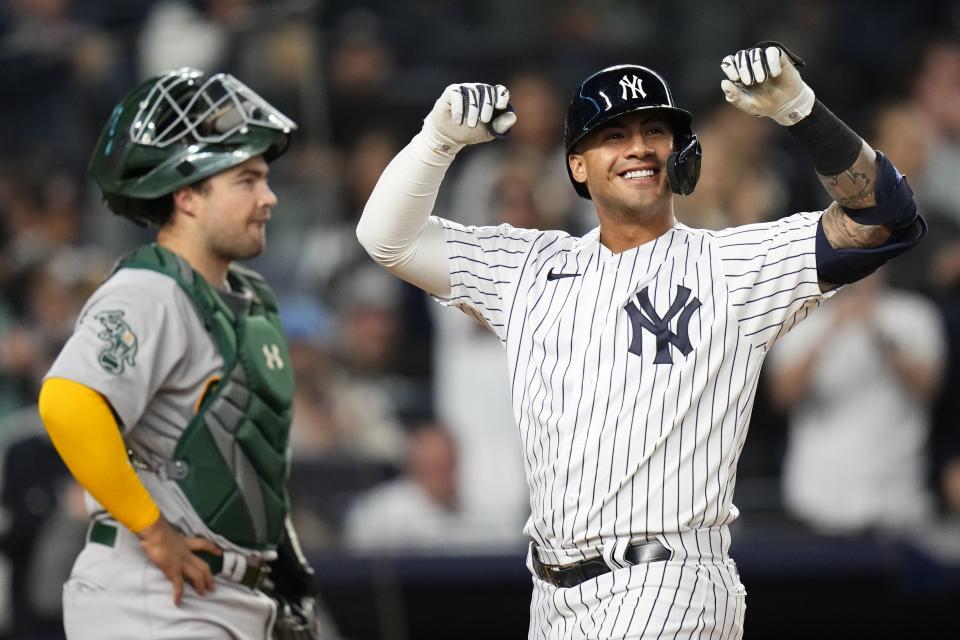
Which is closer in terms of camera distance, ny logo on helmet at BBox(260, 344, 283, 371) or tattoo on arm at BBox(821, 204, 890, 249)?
tattoo on arm at BBox(821, 204, 890, 249)

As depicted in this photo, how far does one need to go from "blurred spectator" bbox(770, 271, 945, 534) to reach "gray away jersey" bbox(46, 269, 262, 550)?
112 inches

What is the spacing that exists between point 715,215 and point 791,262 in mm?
2996

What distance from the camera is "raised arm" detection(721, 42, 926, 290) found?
2.84m

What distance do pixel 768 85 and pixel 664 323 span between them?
1.67 ft

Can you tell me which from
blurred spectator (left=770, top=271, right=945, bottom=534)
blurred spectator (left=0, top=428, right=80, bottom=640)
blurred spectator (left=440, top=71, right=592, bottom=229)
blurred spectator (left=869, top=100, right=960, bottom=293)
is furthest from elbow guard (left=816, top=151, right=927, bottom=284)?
blurred spectator (left=0, top=428, right=80, bottom=640)

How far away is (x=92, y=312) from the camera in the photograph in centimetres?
338

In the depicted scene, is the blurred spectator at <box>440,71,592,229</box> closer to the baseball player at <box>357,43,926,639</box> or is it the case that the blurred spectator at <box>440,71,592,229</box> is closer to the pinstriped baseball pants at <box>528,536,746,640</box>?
the baseball player at <box>357,43,926,639</box>

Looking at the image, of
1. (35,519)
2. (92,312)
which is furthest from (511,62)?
(92,312)

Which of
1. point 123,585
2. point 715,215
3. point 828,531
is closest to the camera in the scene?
point 123,585

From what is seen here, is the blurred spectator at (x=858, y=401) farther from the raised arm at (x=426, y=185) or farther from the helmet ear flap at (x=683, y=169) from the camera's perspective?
the helmet ear flap at (x=683, y=169)

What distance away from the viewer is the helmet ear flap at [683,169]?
3002 mm

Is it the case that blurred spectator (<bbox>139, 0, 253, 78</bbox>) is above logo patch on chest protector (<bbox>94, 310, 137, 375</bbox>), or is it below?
above

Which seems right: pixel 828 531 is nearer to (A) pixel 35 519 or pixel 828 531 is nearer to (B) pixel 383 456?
(B) pixel 383 456

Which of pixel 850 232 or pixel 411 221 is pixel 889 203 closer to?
pixel 850 232
